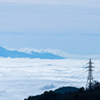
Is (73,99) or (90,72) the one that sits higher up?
(90,72)

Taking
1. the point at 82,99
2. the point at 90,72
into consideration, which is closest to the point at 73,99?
the point at 82,99

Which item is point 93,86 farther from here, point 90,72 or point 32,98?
point 32,98

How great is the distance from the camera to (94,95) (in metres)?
29.2

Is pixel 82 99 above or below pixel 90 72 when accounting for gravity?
below

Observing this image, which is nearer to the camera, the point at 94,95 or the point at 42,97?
the point at 94,95

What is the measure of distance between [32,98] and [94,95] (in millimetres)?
16292

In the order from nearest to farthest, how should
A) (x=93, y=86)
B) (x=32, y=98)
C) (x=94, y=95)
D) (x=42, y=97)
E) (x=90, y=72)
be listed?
(x=94, y=95), (x=90, y=72), (x=93, y=86), (x=42, y=97), (x=32, y=98)

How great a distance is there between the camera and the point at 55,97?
3941cm

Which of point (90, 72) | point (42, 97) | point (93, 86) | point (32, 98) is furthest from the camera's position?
point (32, 98)

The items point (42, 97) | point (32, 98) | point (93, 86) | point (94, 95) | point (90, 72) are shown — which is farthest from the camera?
point (32, 98)

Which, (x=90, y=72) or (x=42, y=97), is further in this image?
(x=42, y=97)

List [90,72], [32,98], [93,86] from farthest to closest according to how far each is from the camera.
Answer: [32,98], [93,86], [90,72]

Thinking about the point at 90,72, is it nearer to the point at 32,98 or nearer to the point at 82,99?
the point at 82,99

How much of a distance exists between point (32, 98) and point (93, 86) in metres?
10.6
